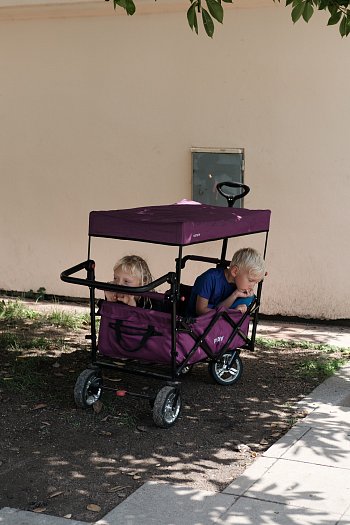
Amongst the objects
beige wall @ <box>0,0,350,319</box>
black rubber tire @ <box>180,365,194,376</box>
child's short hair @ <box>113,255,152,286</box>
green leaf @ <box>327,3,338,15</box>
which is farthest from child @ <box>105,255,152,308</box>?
beige wall @ <box>0,0,350,319</box>

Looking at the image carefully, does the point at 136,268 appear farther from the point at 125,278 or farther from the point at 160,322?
the point at 160,322

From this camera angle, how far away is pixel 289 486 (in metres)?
5.12

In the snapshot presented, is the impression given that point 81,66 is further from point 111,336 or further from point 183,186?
point 111,336

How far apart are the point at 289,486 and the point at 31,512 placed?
1403 mm

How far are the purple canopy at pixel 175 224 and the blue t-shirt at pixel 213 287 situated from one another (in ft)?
1.29

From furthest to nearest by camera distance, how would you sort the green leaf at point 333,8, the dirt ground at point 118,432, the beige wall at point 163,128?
the beige wall at point 163,128
the green leaf at point 333,8
the dirt ground at point 118,432

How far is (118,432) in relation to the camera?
240 inches

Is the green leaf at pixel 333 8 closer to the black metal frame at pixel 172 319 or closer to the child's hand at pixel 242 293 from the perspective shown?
the black metal frame at pixel 172 319

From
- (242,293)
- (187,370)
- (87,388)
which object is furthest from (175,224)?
(187,370)

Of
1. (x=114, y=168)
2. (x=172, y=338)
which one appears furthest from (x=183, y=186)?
(x=172, y=338)

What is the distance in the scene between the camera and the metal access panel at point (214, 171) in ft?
30.4

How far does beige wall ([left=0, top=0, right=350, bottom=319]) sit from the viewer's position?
8906 millimetres

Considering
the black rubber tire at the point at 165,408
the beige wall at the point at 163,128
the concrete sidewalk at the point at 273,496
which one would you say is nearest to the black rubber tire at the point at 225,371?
the black rubber tire at the point at 165,408

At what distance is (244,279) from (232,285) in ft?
0.82
